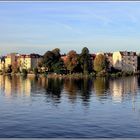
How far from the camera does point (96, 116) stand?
1027 inches

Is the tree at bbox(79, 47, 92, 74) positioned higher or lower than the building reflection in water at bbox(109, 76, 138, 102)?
higher

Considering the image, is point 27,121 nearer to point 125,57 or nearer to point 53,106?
point 53,106

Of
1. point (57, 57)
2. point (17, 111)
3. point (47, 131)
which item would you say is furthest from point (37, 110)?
point (57, 57)

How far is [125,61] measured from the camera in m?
128

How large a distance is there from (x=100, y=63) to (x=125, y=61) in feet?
79.7

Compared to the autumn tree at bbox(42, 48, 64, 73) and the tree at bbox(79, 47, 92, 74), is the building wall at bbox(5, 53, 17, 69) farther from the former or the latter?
the tree at bbox(79, 47, 92, 74)

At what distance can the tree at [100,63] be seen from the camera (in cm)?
10506

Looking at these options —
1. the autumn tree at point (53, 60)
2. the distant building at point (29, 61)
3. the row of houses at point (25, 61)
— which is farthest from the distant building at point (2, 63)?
the autumn tree at point (53, 60)

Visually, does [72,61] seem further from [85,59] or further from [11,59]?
[11,59]

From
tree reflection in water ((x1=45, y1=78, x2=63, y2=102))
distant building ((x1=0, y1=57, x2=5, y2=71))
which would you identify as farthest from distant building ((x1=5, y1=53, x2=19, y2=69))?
tree reflection in water ((x1=45, y1=78, x2=63, y2=102))

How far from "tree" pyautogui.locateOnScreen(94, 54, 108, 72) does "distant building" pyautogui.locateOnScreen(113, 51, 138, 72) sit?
20.6 m

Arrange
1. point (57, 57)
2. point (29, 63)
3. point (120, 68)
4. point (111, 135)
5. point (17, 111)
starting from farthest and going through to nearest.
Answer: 1. point (29, 63)
2. point (120, 68)
3. point (57, 57)
4. point (17, 111)
5. point (111, 135)

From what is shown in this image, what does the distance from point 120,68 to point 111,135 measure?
108m

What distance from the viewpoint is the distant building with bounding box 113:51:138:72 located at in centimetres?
12744
